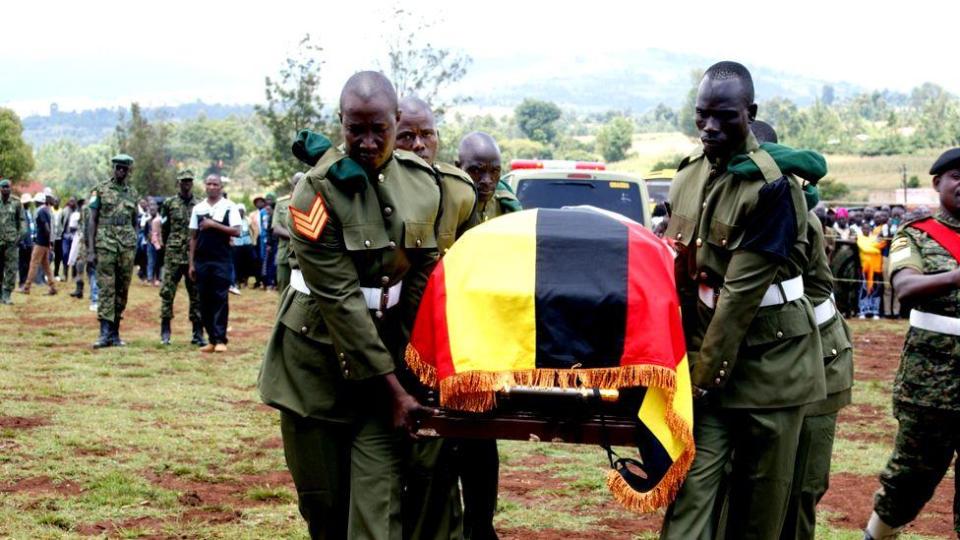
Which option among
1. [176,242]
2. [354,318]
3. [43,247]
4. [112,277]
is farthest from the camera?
[43,247]

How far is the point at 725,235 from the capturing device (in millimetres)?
4801

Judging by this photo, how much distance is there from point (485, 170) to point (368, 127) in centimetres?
236

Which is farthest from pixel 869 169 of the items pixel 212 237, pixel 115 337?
pixel 212 237

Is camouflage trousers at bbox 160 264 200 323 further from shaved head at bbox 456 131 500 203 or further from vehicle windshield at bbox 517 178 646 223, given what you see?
shaved head at bbox 456 131 500 203

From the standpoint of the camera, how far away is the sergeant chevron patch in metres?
4.68

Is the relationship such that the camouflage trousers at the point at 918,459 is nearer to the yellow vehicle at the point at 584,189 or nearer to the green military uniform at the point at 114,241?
the yellow vehicle at the point at 584,189

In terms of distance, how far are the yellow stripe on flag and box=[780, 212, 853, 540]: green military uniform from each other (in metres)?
1.67

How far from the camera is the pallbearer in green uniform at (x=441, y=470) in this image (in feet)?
16.4

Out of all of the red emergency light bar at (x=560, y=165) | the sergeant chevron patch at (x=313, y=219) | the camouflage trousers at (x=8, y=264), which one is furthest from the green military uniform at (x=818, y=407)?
the camouflage trousers at (x=8, y=264)

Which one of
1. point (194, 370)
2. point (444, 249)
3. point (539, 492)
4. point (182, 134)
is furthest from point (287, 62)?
point (182, 134)

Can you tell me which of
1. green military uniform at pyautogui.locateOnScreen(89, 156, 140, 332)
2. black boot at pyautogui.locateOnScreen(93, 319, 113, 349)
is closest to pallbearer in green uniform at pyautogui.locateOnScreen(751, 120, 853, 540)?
green military uniform at pyautogui.locateOnScreen(89, 156, 140, 332)

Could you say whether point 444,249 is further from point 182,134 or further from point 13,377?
point 182,134

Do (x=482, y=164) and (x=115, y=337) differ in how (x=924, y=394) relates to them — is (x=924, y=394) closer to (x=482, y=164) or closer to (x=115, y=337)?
(x=482, y=164)

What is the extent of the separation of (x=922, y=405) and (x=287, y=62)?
30107mm
